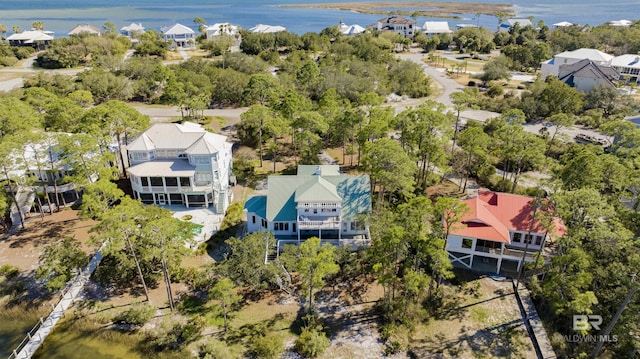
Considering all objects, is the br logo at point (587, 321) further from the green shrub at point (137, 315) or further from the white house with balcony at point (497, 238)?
the green shrub at point (137, 315)

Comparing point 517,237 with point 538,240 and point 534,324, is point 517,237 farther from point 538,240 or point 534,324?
point 534,324

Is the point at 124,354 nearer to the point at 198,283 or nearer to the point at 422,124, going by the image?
the point at 198,283

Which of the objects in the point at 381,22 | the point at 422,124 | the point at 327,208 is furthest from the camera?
the point at 381,22

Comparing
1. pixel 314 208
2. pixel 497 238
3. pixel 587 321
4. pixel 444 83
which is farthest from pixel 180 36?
pixel 587 321

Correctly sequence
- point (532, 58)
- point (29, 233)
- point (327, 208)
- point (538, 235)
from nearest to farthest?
point (538, 235) < point (327, 208) < point (29, 233) < point (532, 58)

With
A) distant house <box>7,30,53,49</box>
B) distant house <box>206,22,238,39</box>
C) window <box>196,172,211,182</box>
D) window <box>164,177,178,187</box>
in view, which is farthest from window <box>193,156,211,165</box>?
distant house <box>7,30,53,49</box>

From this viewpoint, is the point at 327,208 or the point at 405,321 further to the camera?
the point at 327,208

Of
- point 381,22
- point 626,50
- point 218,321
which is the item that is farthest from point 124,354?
point 381,22

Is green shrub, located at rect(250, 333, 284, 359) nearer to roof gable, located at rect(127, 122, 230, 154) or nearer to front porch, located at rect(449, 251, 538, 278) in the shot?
front porch, located at rect(449, 251, 538, 278)

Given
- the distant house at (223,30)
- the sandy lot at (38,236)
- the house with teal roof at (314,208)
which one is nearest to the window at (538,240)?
the house with teal roof at (314,208)
